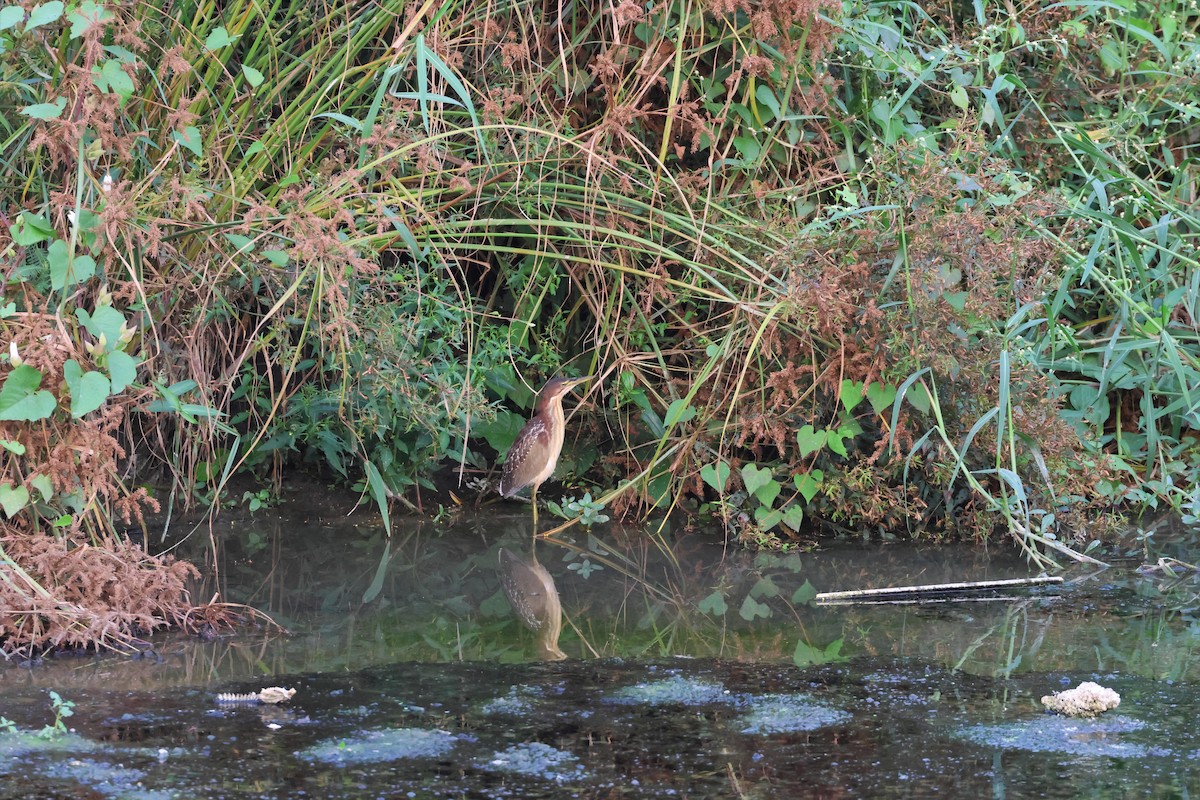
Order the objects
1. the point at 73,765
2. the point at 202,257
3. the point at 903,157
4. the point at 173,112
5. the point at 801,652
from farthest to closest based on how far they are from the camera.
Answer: the point at 903,157 < the point at 202,257 < the point at 173,112 < the point at 801,652 < the point at 73,765

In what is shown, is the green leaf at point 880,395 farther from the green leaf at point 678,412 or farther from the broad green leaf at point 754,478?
the green leaf at point 678,412

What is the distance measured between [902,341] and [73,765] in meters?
3.12

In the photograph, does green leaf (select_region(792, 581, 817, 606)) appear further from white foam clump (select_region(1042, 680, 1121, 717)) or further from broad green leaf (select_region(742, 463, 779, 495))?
white foam clump (select_region(1042, 680, 1121, 717))

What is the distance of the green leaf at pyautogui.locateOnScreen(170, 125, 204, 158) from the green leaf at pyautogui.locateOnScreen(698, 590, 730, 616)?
2.28 m

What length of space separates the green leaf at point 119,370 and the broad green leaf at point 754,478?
237 centimetres

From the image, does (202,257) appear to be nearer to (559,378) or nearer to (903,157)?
(559,378)

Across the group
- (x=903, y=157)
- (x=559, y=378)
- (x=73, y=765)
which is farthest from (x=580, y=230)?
(x=73, y=765)

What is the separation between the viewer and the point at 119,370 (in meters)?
3.94

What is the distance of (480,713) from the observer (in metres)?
3.46

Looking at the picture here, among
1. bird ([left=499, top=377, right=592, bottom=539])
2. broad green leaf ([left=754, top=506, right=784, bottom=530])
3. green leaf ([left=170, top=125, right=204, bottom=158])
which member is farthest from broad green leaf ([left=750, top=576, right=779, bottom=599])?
green leaf ([left=170, top=125, right=204, bottom=158])

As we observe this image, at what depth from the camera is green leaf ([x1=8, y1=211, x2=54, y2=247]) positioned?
4098 mm

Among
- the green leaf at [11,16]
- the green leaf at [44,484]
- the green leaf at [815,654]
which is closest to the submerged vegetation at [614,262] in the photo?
the green leaf at [44,484]

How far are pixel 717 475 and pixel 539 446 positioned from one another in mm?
728

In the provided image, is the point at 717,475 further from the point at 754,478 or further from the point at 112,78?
the point at 112,78
